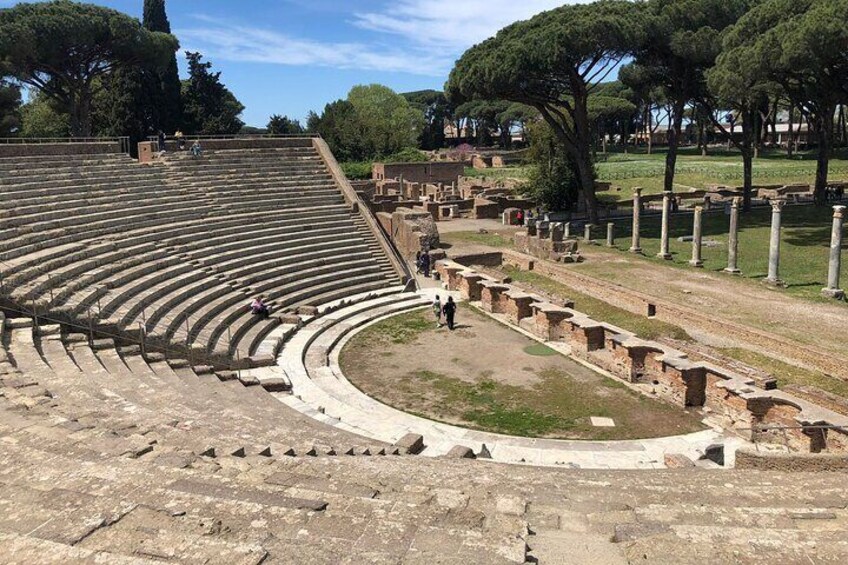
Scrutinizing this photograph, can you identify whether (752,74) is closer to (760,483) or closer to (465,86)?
(465,86)

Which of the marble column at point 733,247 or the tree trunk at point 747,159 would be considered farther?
the tree trunk at point 747,159

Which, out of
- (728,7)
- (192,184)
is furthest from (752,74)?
(192,184)

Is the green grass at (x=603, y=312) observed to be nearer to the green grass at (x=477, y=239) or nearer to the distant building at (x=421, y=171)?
the green grass at (x=477, y=239)

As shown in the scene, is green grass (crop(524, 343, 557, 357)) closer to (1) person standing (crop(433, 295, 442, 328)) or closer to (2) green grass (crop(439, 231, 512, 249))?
(1) person standing (crop(433, 295, 442, 328))

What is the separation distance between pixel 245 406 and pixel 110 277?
6.58 metres

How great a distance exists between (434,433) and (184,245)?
11.4 meters

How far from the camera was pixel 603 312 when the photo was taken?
19.6m

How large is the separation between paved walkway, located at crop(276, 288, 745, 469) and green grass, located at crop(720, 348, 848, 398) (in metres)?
2.92

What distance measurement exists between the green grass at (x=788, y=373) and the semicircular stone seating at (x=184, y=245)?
36.0 feet

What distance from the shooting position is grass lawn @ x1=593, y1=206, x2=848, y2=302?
2252 centimetres

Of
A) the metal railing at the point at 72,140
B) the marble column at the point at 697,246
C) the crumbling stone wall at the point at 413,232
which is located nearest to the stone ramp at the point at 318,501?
the metal railing at the point at 72,140

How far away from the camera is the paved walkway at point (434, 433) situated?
36.4ft

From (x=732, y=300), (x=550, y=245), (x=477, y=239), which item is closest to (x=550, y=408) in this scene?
(x=732, y=300)

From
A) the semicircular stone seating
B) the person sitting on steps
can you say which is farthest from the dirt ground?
the person sitting on steps
